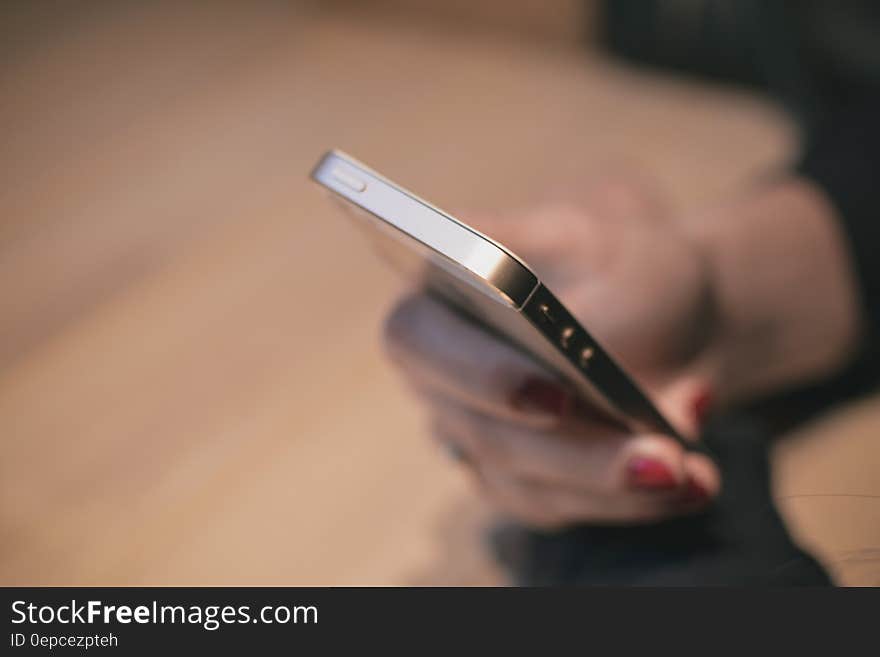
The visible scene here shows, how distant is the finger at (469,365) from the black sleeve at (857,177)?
19cm

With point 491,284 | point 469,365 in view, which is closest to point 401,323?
point 469,365

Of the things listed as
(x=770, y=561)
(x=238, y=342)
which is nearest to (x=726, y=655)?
(x=770, y=561)

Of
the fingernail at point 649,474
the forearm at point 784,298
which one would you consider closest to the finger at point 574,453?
the fingernail at point 649,474

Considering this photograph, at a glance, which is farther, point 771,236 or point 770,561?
point 771,236

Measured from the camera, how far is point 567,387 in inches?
11.0

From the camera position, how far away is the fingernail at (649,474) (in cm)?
28

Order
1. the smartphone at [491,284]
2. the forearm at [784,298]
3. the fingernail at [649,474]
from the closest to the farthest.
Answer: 1. the smartphone at [491,284]
2. the fingernail at [649,474]
3. the forearm at [784,298]

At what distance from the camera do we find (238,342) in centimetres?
45

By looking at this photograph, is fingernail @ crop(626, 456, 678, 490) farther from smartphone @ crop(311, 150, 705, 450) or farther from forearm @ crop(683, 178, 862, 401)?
forearm @ crop(683, 178, 862, 401)

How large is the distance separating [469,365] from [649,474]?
2.8 inches

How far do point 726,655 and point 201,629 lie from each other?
5.9 inches

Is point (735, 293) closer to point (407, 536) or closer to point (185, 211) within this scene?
point (407, 536)

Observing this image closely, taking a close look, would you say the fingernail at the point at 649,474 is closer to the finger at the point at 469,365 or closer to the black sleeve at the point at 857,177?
the finger at the point at 469,365

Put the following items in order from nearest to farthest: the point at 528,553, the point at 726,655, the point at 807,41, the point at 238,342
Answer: the point at 726,655 < the point at 528,553 < the point at 238,342 < the point at 807,41
